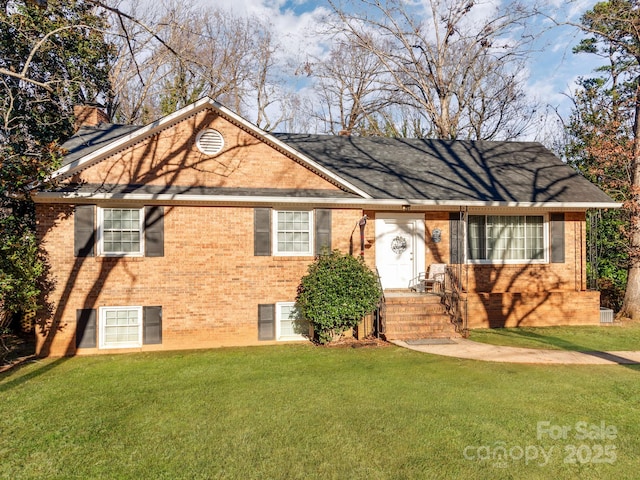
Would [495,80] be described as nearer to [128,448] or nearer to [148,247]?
[148,247]

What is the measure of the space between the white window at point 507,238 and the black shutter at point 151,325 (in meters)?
8.97

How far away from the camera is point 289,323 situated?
10.9 metres

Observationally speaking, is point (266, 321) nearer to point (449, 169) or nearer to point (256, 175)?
point (256, 175)

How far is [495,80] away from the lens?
27.0 m

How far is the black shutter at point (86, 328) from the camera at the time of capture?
986cm

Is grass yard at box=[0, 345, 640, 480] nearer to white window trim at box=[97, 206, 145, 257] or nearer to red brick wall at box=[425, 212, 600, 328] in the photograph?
white window trim at box=[97, 206, 145, 257]

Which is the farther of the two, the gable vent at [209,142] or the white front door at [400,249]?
the white front door at [400,249]

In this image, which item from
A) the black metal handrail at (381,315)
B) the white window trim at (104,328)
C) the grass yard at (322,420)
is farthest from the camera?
the black metal handrail at (381,315)

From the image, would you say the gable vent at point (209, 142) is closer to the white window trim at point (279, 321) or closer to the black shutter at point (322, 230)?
the black shutter at point (322, 230)

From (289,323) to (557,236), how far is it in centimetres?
857

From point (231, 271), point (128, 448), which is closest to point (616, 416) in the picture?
point (128, 448)

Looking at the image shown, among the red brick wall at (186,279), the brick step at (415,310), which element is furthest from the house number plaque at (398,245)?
the red brick wall at (186,279)

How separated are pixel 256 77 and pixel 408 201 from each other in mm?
19069

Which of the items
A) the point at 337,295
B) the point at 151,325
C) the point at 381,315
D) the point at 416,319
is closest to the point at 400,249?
the point at 416,319
